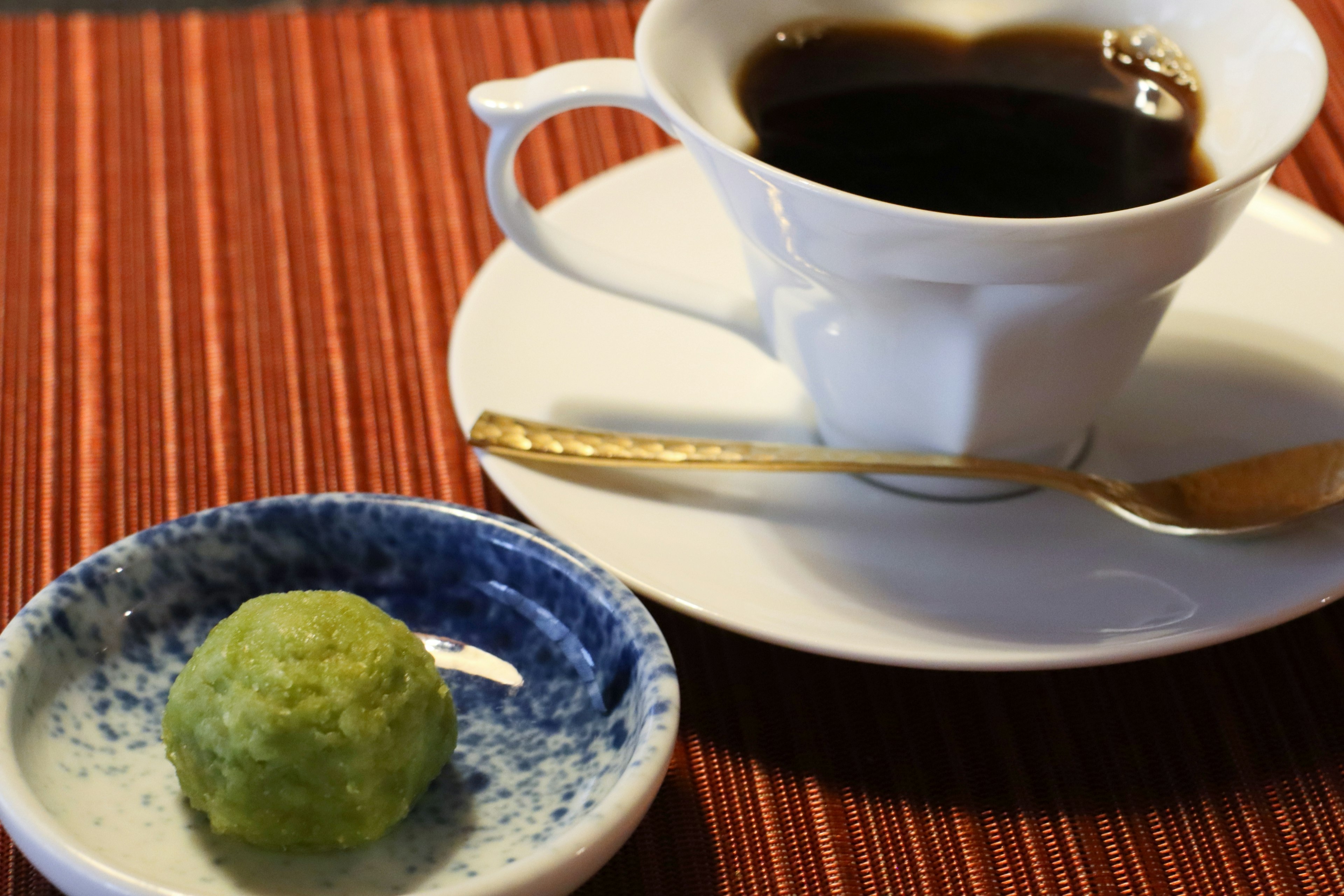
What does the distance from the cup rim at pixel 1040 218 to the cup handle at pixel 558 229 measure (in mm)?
27

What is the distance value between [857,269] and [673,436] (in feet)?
0.79

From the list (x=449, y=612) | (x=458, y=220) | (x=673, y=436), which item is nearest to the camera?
(x=449, y=612)

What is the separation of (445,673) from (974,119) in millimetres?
548

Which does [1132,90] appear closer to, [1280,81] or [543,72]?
[1280,81]

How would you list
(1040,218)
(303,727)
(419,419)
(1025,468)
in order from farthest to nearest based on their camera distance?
(419,419) → (1025,468) → (1040,218) → (303,727)

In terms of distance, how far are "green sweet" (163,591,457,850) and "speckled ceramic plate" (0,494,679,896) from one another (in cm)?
3

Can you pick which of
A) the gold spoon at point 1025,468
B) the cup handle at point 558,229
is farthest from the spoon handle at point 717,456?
the cup handle at point 558,229

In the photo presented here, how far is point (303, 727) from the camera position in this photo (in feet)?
2.06

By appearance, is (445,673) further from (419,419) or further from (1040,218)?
(1040,218)

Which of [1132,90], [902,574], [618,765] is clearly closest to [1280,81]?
[1132,90]

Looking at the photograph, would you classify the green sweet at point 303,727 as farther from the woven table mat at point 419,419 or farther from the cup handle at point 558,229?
the cup handle at point 558,229

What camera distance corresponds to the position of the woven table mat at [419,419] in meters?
0.72

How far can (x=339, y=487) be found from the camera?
98 centimetres

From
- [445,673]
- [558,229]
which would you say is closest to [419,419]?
[558,229]
